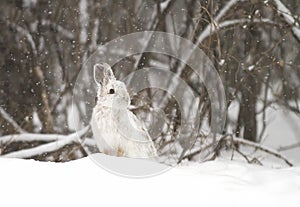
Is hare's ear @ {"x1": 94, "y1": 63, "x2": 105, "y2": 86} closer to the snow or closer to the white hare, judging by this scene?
the white hare

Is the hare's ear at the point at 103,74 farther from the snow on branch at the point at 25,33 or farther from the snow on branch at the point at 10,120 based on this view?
the snow on branch at the point at 25,33

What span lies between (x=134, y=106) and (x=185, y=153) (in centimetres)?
78

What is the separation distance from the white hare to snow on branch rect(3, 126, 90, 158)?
2393 millimetres

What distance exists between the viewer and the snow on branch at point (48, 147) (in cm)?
642

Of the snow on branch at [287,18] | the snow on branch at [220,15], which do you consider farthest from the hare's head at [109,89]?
the snow on branch at [287,18]

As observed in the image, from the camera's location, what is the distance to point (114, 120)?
4.02 meters

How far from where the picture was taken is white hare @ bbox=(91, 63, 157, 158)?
13.1 feet

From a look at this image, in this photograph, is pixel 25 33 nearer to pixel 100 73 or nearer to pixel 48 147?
pixel 48 147

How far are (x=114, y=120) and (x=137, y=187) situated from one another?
1.40 metres

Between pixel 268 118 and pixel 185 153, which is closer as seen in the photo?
pixel 185 153

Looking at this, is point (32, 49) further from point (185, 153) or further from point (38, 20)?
point (185, 153)

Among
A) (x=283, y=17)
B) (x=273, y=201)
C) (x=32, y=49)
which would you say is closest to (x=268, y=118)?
(x=283, y=17)

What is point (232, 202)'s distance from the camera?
2490 mm

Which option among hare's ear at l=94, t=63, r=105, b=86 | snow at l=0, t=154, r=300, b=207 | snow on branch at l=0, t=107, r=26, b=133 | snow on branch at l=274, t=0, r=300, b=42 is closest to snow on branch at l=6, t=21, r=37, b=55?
snow on branch at l=0, t=107, r=26, b=133
